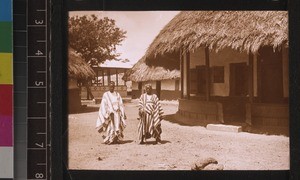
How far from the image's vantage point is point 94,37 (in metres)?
3.39

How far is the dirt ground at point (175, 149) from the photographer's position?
3.24 meters

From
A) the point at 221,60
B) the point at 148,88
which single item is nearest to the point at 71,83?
the point at 148,88

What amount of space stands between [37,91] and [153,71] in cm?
96

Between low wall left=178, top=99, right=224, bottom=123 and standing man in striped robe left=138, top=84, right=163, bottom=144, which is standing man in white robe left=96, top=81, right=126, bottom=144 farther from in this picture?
low wall left=178, top=99, right=224, bottom=123

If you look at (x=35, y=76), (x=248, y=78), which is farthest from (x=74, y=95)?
(x=248, y=78)

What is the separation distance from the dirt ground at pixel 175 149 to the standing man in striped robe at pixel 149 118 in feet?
0.14

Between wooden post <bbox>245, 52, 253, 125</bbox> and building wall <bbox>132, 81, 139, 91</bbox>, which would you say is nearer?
wooden post <bbox>245, 52, 253, 125</bbox>

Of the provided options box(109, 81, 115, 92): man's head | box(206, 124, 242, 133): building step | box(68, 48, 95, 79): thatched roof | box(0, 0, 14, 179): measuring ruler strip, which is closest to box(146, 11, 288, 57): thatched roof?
box(109, 81, 115, 92): man's head

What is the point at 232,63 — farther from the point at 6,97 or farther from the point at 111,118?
the point at 6,97

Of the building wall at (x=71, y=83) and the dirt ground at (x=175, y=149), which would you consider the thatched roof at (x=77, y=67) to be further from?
the dirt ground at (x=175, y=149)

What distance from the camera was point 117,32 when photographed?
329 centimetres

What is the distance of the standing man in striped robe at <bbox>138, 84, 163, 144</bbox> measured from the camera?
3340mm

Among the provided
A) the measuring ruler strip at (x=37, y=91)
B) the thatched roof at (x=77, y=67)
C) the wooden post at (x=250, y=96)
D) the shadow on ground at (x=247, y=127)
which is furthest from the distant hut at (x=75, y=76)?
the wooden post at (x=250, y=96)

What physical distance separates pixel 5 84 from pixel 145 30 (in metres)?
1.17
